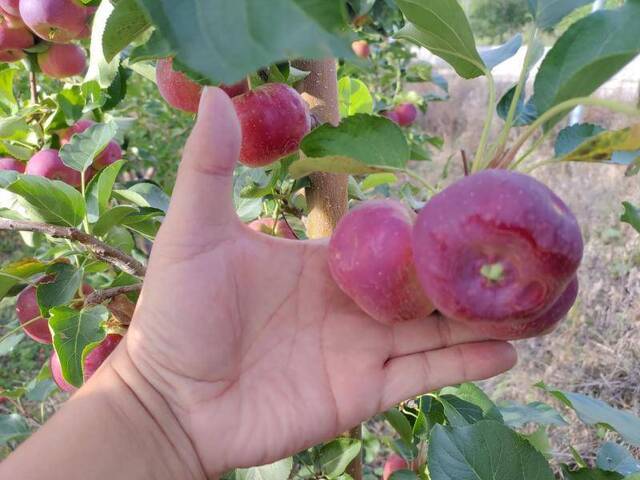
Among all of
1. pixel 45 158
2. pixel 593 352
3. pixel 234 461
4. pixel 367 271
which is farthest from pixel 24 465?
pixel 593 352

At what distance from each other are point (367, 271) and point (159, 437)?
392mm

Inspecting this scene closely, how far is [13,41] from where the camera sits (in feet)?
4.41

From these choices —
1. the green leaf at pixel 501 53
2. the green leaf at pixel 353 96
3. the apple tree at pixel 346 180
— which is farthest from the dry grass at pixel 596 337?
the green leaf at pixel 501 53

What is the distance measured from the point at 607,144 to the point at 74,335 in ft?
2.59

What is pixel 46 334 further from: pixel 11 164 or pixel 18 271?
pixel 11 164

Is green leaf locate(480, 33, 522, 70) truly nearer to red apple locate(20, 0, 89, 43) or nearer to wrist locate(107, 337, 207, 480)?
wrist locate(107, 337, 207, 480)

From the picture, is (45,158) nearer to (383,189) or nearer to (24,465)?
(24,465)

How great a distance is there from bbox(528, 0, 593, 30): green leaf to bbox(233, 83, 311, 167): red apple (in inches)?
13.8

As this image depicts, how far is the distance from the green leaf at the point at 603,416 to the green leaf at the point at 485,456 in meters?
0.11

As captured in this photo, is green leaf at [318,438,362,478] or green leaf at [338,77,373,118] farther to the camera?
green leaf at [338,77,373,118]

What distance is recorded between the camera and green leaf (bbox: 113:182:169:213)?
110 cm

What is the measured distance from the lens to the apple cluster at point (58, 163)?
1.23 meters

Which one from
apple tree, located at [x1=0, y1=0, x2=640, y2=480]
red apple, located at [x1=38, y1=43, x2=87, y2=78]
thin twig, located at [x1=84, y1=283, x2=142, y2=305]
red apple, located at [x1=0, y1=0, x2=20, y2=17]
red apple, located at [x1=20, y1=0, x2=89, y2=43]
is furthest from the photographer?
red apple, located at [x1=38, y1=43, x2=87, y2=78]

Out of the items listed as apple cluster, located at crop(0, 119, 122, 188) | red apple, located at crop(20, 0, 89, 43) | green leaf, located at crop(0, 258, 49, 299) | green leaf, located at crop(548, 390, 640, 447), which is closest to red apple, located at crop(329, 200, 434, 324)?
green leaf, located at crop(548, 390, 640, 447)
